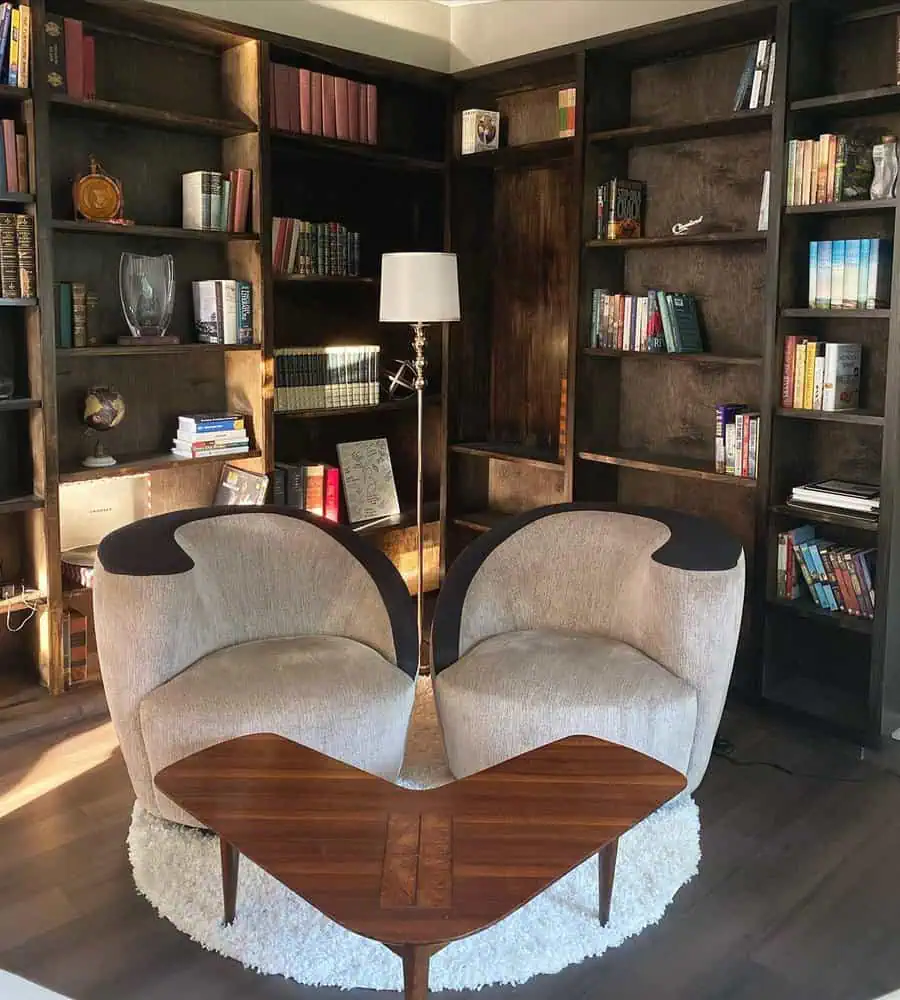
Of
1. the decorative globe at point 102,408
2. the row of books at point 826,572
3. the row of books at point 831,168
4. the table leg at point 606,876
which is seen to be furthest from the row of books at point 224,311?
the table leg at point 606,876

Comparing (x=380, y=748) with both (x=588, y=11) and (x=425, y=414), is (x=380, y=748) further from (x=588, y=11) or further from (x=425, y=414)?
(x=588, y=11)

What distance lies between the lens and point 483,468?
195 inches

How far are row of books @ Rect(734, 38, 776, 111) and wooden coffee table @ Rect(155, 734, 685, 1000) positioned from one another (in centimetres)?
227

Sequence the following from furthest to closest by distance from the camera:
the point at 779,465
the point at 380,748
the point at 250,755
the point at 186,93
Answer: the point at 186,93
the point at 779,465
the point at 380,748
the point at 250,755

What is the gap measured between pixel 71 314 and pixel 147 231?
0.38 m

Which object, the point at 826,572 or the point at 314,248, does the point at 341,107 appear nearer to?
the point at 314,248

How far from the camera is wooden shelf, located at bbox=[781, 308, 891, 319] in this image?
3.23 m

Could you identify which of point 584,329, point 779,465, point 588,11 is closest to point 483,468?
point 584,329

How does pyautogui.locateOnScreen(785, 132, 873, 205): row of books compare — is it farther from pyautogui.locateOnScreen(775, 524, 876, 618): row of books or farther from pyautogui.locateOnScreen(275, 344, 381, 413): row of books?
pyautogui.locateOnScreen(275, 344, 381, 413): row of books

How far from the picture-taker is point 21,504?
351 cm

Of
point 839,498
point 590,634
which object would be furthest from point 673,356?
point 590,634

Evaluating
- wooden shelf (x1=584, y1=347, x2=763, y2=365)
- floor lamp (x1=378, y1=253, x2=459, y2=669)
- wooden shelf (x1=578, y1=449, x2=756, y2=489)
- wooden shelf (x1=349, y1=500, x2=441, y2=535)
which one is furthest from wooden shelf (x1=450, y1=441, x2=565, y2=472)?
floor lamp (x1=378, y1=253, x2=459, y2=669)

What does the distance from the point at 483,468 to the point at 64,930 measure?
295 cm

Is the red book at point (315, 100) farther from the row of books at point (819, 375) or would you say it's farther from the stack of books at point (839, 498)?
the stack of books at point (839, 498)
